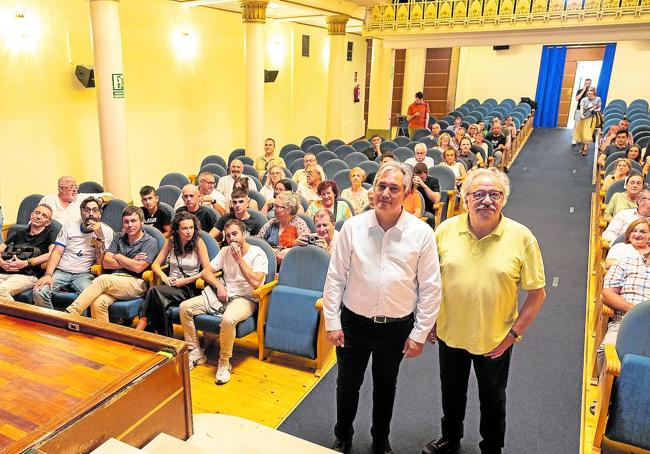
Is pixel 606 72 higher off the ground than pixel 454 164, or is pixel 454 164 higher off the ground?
pixel 606 72

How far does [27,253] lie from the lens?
160 inches

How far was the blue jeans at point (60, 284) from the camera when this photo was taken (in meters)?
3.79

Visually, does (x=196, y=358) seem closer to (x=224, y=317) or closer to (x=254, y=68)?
(x=224, y=317)

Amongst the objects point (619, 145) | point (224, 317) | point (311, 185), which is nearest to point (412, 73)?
point (619, 145)

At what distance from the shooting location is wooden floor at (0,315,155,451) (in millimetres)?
1724

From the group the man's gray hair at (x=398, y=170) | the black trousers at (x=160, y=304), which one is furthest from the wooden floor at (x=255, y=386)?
the man's gray hair at (x=398, y=170)

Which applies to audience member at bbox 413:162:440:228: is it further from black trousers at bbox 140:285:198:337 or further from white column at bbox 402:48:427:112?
white column at bbox 402:48:427:112

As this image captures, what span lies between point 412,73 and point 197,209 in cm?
1155

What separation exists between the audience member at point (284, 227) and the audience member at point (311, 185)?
116 cm

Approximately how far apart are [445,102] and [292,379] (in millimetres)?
14484

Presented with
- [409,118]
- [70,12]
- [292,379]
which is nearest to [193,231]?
[292,379]

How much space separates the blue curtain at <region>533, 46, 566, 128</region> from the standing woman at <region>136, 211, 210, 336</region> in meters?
14.7

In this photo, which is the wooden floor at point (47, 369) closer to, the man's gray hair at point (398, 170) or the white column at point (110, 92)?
the man's gray hair at point (398, 170)

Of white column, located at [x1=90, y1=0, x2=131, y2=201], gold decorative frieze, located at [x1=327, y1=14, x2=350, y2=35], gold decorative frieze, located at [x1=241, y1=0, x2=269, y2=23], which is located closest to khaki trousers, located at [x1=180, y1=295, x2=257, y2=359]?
white column, located at [x1=90, y1=0, x2=131, y2=201]
